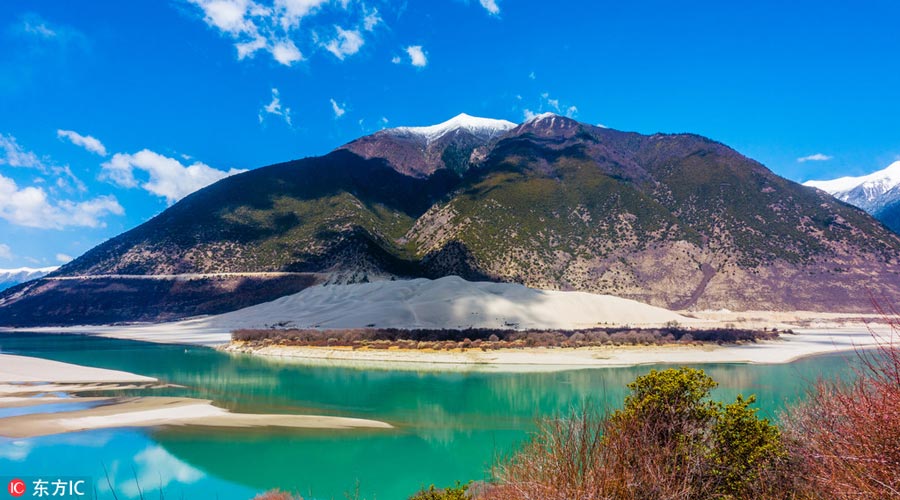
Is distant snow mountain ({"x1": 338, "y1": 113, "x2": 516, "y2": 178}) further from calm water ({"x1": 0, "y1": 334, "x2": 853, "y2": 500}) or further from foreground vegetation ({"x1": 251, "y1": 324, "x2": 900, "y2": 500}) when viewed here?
foreground vegetation ({"x1": 251, "y1": 324, "x2": 900, "y2": 500})

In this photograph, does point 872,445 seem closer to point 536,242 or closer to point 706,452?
point 706,452

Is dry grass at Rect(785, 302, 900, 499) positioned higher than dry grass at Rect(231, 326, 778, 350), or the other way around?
dry grass at Rect(785, 302, 900, 499)

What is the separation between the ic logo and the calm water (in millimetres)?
1220

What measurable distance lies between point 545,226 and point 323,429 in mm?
75971

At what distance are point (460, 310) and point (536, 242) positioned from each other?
32931 millimetres

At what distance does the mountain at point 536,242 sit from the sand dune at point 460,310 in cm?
1618

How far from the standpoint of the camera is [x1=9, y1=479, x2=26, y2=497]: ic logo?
1273cm

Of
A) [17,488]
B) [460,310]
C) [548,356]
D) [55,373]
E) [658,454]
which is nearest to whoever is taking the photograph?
[658,454]

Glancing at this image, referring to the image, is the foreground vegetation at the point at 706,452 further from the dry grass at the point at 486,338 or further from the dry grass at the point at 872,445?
the dry grass at the point at 486,338

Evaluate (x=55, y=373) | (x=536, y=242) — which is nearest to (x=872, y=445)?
(x=55, y=373)

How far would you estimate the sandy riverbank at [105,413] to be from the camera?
2030 cm

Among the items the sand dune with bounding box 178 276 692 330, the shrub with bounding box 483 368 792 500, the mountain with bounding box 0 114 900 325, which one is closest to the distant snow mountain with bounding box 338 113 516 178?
the mountain with bounding box 0 114 900 325

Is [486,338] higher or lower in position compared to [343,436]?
higher

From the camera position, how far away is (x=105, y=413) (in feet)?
73.5
